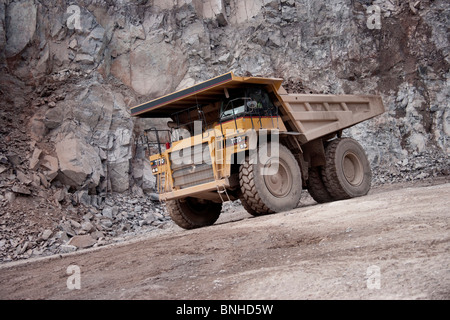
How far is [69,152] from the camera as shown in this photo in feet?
42.3

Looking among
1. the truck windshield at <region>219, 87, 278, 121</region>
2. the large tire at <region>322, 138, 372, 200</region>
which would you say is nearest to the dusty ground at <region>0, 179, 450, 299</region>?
the truck windshield at <region>219, 87, 278, 121</region>

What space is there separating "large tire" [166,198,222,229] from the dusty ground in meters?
2.39

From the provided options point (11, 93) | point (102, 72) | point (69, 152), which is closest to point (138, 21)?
point (102, 72)

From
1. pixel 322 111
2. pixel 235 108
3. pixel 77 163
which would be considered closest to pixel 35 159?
pixel 77 163

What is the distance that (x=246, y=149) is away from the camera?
7.20 metres

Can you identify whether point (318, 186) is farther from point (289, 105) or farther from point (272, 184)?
point (272, 184)

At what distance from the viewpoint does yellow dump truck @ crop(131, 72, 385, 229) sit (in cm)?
746

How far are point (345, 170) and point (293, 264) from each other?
21.5 feet

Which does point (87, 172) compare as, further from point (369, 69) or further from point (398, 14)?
point (398, 14)

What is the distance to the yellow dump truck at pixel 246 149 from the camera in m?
7.46
